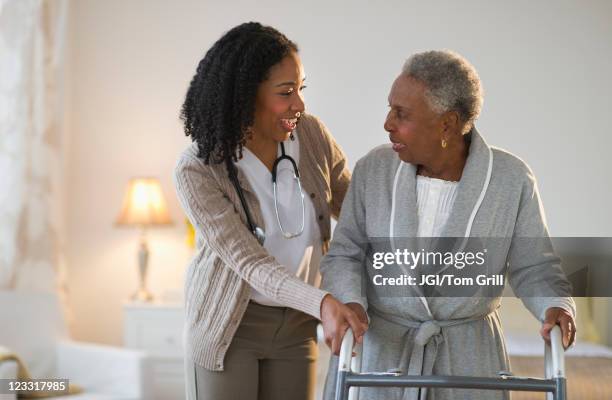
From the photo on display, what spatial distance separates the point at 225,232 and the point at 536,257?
0.49 meters

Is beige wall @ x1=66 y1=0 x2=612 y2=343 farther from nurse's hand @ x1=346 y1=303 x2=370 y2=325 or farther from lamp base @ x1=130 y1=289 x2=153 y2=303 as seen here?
nurse's hand @ x1=346 y1=303 x2=370 y2=325

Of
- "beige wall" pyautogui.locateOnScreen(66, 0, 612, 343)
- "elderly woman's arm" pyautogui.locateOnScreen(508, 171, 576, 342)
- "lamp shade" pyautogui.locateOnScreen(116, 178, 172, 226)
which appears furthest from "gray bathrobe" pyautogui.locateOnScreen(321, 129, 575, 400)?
"lamp shade" pyautogui.locateOnScreen(116, 178, 172, 226)

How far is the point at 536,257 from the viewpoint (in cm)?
139

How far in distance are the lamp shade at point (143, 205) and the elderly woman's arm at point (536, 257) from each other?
2.27 metres

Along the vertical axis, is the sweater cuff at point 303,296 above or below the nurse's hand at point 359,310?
above

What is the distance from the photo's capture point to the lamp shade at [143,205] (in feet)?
11.4

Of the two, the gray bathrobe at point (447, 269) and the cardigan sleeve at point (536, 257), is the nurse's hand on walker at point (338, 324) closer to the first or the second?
the gray bathrobe at point (447, 269)

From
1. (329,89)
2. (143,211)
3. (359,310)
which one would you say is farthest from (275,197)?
(143,211)

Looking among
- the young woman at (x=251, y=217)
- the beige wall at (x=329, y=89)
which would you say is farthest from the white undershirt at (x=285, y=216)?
the beige wall at (x=329, y=89)

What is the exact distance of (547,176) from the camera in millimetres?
2117

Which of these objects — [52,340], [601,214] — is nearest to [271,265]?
[601,214]

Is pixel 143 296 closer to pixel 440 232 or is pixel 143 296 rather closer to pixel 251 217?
pixel 251 217

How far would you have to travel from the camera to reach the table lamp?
137 inches

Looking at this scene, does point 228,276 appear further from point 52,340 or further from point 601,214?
point 52,340
